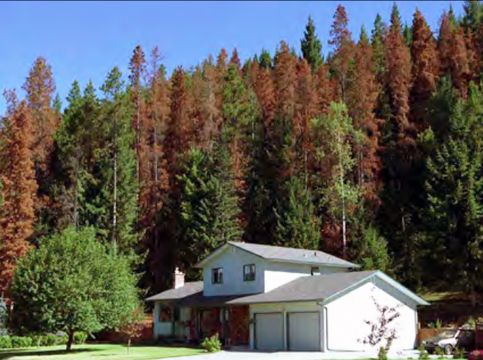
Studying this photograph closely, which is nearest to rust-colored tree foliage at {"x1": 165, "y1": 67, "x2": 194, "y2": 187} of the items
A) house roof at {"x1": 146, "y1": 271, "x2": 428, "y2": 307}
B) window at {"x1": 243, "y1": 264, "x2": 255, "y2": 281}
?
house roof at {"x1": 146, "y1": 271, "x2": 428, "y2": 307}

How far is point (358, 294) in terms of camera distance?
35.2 metres

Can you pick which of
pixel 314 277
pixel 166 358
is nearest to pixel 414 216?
pixel 314 277

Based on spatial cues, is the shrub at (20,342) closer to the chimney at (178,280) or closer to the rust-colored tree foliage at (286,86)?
the chimney at (178,280)

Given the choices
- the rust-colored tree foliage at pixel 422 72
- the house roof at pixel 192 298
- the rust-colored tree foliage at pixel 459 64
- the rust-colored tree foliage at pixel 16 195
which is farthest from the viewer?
the rust-colored tree foliage at pixel 459 64

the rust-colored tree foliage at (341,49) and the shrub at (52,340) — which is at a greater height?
the rust-colored tree foliage at (341,49)

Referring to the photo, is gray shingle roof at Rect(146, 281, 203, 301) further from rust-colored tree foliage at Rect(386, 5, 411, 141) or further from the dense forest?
rust-colored tree foliage at Rect(386, 5, 411, 141)

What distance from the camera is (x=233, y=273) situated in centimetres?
4147

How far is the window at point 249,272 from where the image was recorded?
1570 inches

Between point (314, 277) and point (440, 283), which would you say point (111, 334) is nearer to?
point (314, 277)

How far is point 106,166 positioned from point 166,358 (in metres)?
30.5

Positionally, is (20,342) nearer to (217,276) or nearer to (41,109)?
(217,276)

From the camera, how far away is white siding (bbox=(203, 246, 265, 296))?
3941cm

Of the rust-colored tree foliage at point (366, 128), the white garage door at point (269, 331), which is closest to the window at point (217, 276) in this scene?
the white garage door at point (269, 331)

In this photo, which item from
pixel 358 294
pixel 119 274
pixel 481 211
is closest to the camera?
pixel 358 294
